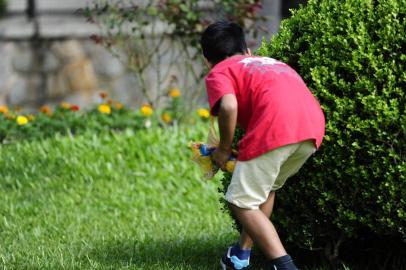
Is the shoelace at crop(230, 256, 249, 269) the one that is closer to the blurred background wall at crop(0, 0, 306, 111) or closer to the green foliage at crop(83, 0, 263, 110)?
the green foliage at crop(83, 0, 263, 110)

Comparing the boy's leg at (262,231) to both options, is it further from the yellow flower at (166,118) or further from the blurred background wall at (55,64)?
the blurred background wall at (55,64)

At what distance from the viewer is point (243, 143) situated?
3934 millimetres

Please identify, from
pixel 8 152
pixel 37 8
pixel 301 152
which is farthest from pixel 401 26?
pixel 37 8

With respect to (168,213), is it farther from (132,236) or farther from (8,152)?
(8,152)

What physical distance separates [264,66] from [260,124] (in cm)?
31

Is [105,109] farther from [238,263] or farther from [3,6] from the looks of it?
[238,263]

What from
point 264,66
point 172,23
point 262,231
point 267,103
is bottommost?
point 172,23

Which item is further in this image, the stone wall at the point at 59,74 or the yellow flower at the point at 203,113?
the stone wall at the point at 59,74

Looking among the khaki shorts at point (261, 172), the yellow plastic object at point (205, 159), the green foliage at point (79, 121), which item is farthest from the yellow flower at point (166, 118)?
the khaki shorts at point (261, 172)

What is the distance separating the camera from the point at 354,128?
3.98 metres

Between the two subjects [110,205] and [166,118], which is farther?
[166,118]

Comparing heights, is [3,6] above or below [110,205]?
above

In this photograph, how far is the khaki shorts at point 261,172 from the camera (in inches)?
154

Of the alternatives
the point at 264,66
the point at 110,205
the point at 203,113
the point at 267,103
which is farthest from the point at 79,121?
the point at 267,103
